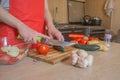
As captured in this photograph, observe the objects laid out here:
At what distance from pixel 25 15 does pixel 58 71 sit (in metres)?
0.45

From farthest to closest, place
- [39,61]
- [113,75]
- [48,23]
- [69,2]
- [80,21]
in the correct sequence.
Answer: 1. [80,21]
2. [69,2]
3. [48,23]
4. [39,61]
5. [113,75]

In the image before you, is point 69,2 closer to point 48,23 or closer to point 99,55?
point 48,23

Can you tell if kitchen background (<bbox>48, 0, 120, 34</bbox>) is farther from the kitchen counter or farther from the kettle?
the kitchen counter

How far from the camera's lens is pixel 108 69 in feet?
2.37

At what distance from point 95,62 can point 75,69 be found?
0.14m

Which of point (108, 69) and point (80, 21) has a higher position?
point (80, 21)

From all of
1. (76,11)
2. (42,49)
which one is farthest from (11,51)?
(76,11)

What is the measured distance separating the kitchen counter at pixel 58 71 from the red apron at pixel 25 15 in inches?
7.9

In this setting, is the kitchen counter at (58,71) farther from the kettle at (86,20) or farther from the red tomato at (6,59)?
the kettle at (86,20)

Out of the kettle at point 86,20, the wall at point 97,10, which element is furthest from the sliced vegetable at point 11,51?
the wall at point 97,10

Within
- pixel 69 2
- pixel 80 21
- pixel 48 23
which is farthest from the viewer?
pixel 80 21

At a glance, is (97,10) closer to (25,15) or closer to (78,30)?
(78,30)

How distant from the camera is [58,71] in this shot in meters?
0.68

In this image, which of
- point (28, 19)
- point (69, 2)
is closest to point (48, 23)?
point (28, 19)
